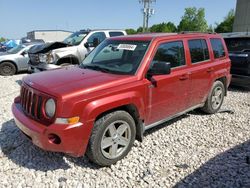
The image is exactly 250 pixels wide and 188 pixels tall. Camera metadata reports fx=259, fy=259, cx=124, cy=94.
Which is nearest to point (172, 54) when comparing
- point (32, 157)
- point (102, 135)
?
point (102, 135)

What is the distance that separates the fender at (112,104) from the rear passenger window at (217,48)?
268 cm

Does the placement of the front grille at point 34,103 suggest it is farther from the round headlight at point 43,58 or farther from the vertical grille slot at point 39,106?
the round headlight at point 43,58

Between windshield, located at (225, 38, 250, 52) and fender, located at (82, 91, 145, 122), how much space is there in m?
5.98

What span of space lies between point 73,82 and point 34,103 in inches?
23.5

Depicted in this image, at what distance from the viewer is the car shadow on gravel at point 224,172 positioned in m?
3.37

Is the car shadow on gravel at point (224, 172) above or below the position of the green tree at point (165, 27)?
below

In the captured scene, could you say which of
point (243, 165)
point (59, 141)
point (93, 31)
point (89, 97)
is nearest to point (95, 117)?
point (89, 97)

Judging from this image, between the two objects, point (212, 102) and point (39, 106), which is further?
point (212, 102)

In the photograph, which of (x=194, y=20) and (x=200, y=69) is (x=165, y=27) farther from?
(x=200, y=69)

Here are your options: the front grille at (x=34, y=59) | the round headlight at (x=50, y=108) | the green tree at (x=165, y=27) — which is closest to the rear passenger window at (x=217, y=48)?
A: the round headlight at (x=50, y=108)

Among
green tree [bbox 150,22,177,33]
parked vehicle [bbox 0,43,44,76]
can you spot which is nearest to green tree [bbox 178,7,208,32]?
green tree [bbox 150,22,177,33]

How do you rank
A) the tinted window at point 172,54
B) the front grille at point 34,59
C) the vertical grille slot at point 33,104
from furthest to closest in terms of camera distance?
the front grille at point 34,59 → the tinted window at point 172,54 → the vertical grille slot at point 33,104

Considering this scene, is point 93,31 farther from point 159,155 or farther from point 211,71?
point 159,155

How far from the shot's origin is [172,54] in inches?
177
